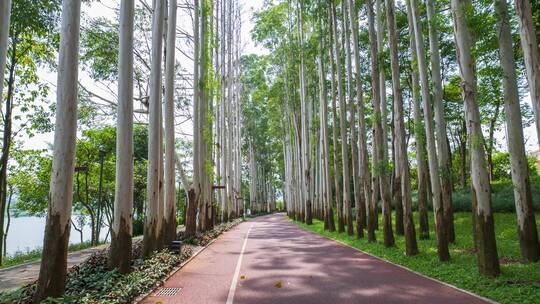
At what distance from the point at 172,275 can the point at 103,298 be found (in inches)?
Result: 113

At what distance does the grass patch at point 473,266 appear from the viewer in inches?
250

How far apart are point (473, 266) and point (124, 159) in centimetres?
798

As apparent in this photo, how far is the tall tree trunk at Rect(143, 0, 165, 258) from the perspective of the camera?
10812 mm

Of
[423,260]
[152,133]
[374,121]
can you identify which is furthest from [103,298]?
[374,121]

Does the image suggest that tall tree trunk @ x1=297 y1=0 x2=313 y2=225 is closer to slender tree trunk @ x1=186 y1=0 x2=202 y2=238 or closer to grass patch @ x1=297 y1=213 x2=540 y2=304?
slender tree trunk @ x1=186 y1=0 x2=202 y2=238

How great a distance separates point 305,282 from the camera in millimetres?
7879

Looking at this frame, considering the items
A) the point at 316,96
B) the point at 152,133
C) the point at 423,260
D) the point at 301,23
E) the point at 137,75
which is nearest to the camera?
the point at 423,260

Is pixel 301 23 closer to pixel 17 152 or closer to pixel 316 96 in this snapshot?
pixel 316 96

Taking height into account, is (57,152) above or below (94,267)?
above

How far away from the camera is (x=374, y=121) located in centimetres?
1346

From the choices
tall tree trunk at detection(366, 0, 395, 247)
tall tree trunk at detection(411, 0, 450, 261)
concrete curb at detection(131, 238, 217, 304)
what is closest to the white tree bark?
concrete curb at detection(131, 238, 217, 304)

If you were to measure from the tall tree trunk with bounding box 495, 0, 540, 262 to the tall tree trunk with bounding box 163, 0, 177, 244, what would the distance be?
31.7 ft

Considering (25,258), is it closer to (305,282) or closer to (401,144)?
(305,282)

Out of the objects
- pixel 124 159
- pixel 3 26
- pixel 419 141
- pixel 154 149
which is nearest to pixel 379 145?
pixel 419 141
